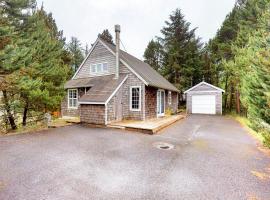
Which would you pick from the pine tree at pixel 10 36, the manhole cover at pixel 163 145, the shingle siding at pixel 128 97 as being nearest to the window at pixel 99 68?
the shingle siding at pixel 128 97

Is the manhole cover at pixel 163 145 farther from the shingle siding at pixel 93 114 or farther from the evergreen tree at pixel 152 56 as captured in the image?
the evergreen tree at pixel 152 56

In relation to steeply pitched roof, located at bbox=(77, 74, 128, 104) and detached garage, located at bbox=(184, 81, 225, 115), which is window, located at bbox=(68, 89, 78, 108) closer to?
steeply pitched roof, located at bbox=(77, 74, 128, 104)

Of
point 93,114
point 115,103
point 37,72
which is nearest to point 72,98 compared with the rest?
point 37,72

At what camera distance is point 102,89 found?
1248cm

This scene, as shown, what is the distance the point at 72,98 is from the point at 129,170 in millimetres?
12400

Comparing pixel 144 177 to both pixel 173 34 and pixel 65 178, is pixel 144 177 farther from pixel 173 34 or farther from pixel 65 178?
pixel 173 34

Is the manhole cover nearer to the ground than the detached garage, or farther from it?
nearer to the ground

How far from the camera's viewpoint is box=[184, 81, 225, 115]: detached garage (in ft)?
67.4

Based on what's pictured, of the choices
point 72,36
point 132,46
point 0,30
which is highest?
point 132,46

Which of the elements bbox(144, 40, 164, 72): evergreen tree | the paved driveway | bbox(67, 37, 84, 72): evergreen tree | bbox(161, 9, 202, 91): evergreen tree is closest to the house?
the paved driveway

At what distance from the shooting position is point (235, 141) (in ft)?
26.5

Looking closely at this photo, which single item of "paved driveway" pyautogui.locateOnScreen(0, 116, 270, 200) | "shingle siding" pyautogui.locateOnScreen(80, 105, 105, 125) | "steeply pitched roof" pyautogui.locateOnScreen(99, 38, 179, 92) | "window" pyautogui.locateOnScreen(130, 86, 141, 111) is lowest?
"paved driveway" pyautogui.locateOnScreen(0, 116, 270, 200)

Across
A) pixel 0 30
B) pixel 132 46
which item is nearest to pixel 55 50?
pixel 0 30

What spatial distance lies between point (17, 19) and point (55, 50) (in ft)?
10.2
